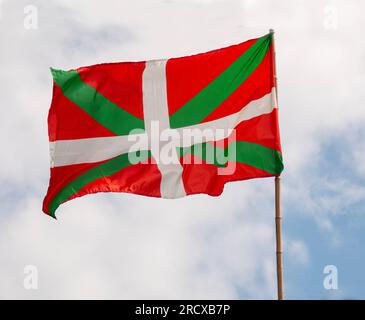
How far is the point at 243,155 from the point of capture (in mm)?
21578

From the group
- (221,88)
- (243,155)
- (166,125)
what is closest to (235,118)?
(221,88)

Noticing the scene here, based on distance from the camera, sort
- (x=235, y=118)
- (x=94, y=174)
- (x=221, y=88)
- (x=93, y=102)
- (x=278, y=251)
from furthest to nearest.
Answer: (x=93, y=102) < (x=94, y=174) < (x=221, y=88) < (x=235, y=118) < (x=278, y=251)

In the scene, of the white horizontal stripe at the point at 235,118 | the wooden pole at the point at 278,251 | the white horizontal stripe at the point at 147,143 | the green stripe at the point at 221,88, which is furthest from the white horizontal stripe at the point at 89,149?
the wooden pole at the point at 278,251

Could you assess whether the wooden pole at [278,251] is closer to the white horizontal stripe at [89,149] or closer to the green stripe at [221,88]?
the green stripe at [221,88]

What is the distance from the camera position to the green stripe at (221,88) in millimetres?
22391

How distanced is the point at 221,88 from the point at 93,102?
3.53 meters

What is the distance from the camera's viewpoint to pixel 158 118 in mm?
23094

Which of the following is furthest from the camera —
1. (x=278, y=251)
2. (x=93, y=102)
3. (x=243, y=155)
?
(x=93, y=102)

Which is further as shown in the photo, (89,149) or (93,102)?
(93,102)

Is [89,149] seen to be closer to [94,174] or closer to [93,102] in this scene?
[94,174]

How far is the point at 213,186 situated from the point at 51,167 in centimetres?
444
